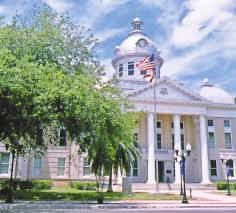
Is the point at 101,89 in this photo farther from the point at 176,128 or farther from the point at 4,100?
the point at 176,128

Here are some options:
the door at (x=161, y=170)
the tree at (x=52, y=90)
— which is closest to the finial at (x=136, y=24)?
the door at (x=161, y=170)

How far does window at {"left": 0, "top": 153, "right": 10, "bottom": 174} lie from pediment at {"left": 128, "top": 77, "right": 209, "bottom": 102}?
696 inches

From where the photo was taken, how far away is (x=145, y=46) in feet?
173

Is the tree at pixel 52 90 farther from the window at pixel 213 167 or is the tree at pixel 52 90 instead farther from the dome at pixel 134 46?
the dome at pixel 134 46

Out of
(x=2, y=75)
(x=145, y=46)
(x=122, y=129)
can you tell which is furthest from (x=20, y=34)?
(x=145, y=46)

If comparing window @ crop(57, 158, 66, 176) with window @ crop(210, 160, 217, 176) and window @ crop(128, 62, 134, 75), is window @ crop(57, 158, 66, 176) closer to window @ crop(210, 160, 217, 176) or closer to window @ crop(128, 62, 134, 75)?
window @ crop(128, 62, 134, 75)

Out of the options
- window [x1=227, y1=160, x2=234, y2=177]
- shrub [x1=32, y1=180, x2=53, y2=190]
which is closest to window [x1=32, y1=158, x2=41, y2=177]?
shrub [x1=32, y1=180, x2=53, y2=190]

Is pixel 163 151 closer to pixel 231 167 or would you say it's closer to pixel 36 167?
pixel 231 167

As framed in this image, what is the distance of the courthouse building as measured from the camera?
42594 millimetres

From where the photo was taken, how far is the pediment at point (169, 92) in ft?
146

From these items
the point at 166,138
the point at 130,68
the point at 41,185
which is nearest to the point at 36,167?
the point at 41,185

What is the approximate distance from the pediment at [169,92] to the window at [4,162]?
58.0ft

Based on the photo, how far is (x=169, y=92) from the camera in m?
45.6

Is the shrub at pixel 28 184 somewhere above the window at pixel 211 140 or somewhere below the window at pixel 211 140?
below
